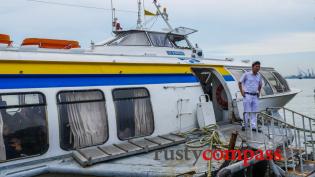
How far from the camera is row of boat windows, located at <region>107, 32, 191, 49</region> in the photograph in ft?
27.1

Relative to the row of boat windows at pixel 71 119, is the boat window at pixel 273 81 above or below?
above

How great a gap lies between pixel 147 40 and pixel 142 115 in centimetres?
288

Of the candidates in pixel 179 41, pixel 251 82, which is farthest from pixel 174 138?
pixel 179 41

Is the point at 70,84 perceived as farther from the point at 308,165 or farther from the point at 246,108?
the point at 308,165

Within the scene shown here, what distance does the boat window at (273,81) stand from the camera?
9406 millimetres

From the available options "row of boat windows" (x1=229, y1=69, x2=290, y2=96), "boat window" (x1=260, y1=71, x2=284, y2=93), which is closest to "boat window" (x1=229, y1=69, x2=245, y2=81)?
"row of boat windows" (x1=229, y1=69, x2=290, y2=96)

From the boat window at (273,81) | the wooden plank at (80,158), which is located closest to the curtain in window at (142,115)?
the wooden plank at (80,158)

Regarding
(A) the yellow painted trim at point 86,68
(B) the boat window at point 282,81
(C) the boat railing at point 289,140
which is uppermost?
(A) the yellow painted trim at point 86,68

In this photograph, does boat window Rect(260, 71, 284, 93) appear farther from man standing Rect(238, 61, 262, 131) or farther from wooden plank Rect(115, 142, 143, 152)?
wooden plank Rect(115, 142, 143, 152)

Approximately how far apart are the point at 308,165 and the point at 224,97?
117 inches

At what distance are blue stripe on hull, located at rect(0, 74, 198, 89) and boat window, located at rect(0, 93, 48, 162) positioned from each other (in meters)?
0.16

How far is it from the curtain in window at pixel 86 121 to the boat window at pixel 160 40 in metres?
3.35

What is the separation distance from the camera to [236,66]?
8766 mm

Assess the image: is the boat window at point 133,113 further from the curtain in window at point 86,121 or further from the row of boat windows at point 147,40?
the row of boat windows at point 147,40
